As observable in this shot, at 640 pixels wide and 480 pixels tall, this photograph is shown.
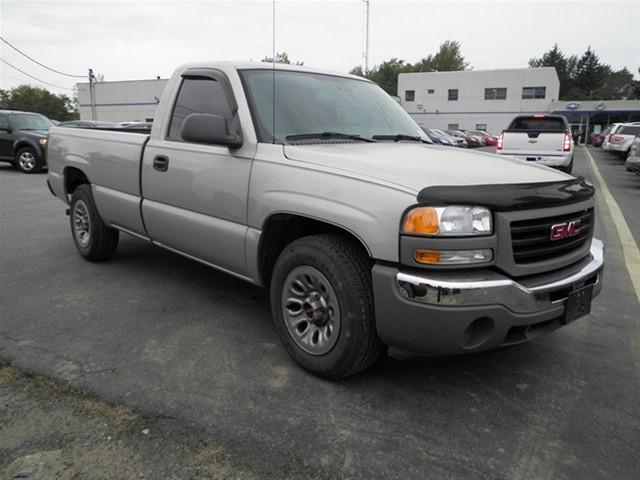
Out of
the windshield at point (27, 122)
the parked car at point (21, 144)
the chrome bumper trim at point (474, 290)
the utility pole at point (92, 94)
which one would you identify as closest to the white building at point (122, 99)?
the utility pole at point (92, 94)

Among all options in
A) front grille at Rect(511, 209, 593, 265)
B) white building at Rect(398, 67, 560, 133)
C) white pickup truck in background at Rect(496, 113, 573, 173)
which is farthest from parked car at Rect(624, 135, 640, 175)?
white building at Rect(398, 67, 560, 133)

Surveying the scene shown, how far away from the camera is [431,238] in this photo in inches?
95.0

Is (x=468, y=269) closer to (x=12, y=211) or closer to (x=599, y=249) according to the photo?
(x=599, y=249)

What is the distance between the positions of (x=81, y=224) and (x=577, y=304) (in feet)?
15.3

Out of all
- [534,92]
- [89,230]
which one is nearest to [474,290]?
[89,230]

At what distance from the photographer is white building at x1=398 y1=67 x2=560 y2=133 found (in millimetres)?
52344

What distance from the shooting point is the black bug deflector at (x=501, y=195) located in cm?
242

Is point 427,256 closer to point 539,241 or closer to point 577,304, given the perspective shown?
point 539,241

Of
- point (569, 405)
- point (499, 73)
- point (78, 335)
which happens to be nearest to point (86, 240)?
point (78, 335)

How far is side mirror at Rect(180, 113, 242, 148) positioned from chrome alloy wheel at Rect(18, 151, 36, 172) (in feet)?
43.7

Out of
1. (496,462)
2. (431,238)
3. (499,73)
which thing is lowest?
(496,462)

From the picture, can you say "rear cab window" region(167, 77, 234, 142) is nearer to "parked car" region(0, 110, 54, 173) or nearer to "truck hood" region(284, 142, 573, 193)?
"truck hood" region(284, 142, 573, 193)

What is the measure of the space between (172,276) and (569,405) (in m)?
3.51

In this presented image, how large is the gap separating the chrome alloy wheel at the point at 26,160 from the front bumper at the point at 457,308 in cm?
1464
